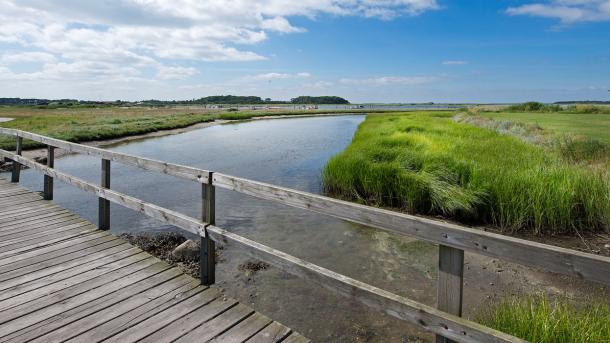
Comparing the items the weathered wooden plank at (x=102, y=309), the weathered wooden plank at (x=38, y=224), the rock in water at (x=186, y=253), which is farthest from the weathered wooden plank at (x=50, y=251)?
the weathered wooden plank at (x=102, y=309)

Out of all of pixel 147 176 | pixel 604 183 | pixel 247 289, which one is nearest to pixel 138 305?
pixel 247 289

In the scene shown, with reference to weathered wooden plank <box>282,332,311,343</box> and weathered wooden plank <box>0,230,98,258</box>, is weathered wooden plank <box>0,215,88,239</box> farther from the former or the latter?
weathered wooden plank <box>282,332,311,343</box>

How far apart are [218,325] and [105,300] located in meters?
1.38

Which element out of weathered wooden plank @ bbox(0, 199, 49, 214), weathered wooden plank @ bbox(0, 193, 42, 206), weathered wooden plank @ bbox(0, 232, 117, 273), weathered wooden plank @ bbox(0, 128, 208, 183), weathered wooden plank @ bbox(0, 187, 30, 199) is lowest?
weathered wooden plank @ bbox(0, 232, 117, 273)

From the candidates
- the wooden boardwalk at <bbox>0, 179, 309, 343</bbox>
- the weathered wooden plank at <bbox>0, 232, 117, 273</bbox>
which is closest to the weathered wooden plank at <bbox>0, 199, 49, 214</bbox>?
the wooden boardwalk at <bbox>0, 179, 309, 343</bbox>

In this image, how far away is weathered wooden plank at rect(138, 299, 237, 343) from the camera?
3592 mm

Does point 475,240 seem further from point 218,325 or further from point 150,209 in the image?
point 150,209

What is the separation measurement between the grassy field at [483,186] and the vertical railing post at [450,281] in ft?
26.0

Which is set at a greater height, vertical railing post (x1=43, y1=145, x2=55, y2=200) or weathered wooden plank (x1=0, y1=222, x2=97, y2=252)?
vertical railing post (x1=43, y1=145, x2=55, y2=200)

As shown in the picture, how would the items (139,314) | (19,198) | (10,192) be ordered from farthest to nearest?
(10,192)
(19,198)
(139,314)

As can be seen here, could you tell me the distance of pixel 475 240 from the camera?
270cm

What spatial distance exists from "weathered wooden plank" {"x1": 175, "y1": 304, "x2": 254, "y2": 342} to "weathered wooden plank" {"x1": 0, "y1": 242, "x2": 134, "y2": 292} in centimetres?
222

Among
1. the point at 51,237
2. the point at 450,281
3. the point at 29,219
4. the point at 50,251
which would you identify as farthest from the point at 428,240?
the point at 29,219

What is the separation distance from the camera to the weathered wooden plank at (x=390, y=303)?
2732mm
